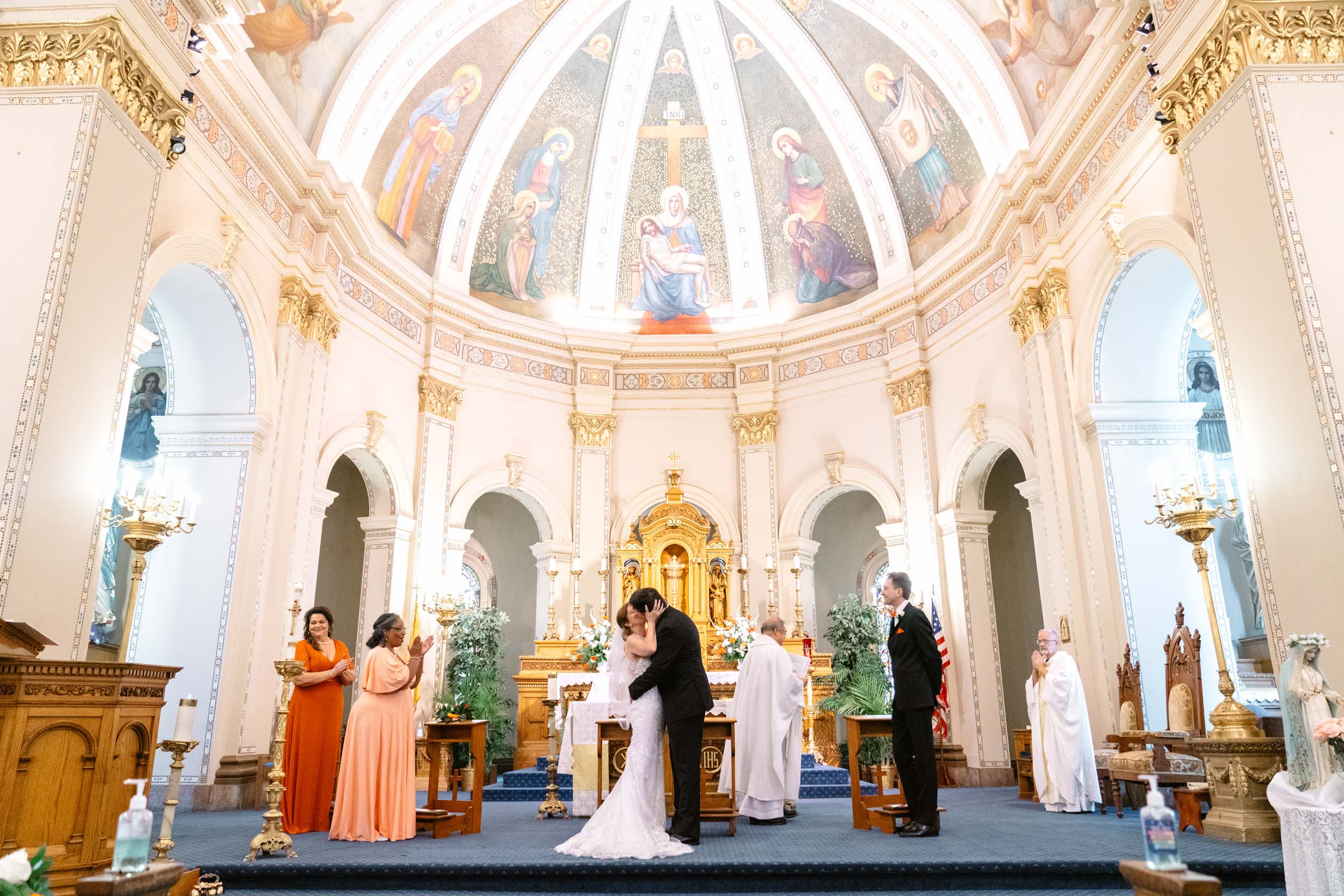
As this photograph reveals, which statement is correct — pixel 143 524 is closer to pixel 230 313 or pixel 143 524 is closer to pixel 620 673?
pixel 230 313

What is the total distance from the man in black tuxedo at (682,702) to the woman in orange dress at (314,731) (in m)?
2.65

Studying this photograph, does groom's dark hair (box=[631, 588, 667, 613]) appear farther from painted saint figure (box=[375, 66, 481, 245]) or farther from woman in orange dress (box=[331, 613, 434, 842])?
painted saint figure (box=[375, 66, 481, 245])

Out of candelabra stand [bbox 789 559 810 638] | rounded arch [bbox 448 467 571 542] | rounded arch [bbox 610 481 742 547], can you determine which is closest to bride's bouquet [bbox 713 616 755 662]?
candelabra stand [bbox 789 559 810 638]

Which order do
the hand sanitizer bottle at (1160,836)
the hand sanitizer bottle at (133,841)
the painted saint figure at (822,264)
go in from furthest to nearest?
the painted saint figure at (822,264) → the hand sanitizer bottle at (133,841) → the hand sanitizer bottle at (1160,836)

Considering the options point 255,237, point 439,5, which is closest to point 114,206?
point 255,237

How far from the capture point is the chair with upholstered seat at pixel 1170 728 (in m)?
8.25

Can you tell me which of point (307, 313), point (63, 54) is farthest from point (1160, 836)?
point (307, 313)

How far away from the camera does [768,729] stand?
25.8 feet

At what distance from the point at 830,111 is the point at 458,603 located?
10059mm

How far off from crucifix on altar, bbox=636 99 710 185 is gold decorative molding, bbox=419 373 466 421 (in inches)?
231

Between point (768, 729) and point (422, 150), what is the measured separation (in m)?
10.9

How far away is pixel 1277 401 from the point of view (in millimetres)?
6727

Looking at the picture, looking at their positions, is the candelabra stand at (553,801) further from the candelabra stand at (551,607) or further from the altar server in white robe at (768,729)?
the candelabra stand at (551,607)

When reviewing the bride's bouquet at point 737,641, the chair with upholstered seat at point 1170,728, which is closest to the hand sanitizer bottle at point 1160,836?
the chair with upholstered seat at point 1170,728
